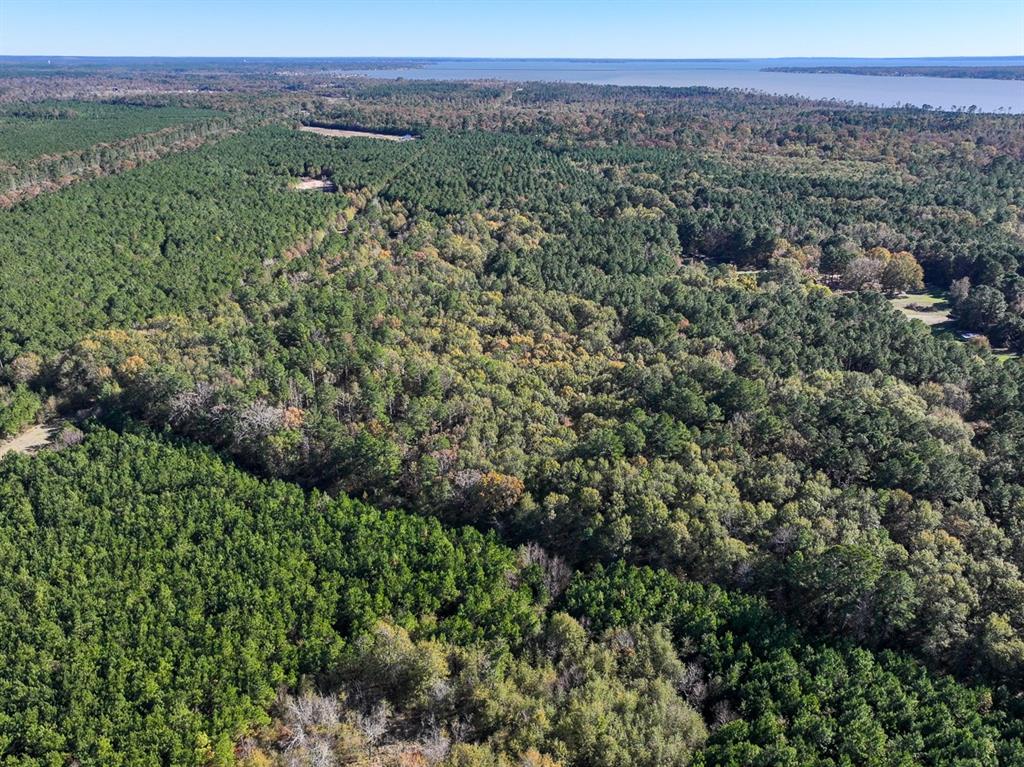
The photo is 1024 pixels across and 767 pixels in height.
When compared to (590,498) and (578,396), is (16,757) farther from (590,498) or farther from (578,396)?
(578,396)

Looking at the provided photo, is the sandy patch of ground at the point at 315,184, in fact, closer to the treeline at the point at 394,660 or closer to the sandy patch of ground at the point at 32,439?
the sandy patch of ground at the point at 32,439

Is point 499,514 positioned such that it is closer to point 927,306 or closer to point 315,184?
point 927,306

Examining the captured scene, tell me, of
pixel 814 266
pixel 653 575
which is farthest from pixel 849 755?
pixel 814 266

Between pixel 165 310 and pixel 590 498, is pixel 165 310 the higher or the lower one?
the higher one

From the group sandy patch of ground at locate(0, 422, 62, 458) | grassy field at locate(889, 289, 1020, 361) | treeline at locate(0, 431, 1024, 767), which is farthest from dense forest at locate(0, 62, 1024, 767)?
grassy field at locate(889, 289, 1020, 361)

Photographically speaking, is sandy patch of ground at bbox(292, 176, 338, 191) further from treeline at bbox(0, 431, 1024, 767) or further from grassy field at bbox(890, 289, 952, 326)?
grassy field at bbox(890, 289, 952, 326)

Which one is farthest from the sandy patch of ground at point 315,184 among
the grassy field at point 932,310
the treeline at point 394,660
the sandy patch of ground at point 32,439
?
the grassy field at point 932,310
